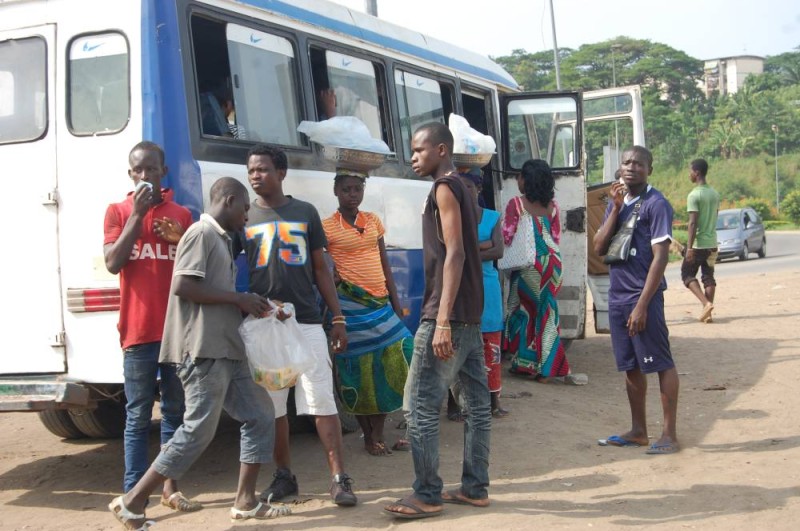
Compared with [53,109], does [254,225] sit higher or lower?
lower

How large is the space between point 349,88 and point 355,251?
4.72 feet

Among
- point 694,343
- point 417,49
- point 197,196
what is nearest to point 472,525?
point 197,196

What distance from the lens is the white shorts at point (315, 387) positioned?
502 cm

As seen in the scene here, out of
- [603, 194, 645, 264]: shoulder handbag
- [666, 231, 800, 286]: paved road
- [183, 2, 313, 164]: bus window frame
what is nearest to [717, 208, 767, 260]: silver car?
[666, 231, 800, 286]: paved road

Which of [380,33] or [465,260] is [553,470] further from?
[380,33]

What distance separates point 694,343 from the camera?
10.6m

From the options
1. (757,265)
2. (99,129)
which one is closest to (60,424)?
(99,129)

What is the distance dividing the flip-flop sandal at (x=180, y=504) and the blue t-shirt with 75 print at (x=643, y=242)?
285 cm

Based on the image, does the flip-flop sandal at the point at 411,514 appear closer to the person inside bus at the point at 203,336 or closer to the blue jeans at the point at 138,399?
the person inside bus at the point at 203,336

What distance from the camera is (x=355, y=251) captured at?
585 cm

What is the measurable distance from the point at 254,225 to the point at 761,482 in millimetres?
3069

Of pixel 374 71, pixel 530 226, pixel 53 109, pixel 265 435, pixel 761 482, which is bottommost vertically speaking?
pixel 761 482

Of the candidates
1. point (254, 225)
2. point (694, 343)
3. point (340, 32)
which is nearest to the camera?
point (254, 225)

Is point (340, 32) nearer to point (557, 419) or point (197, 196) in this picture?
point (197, 196)
